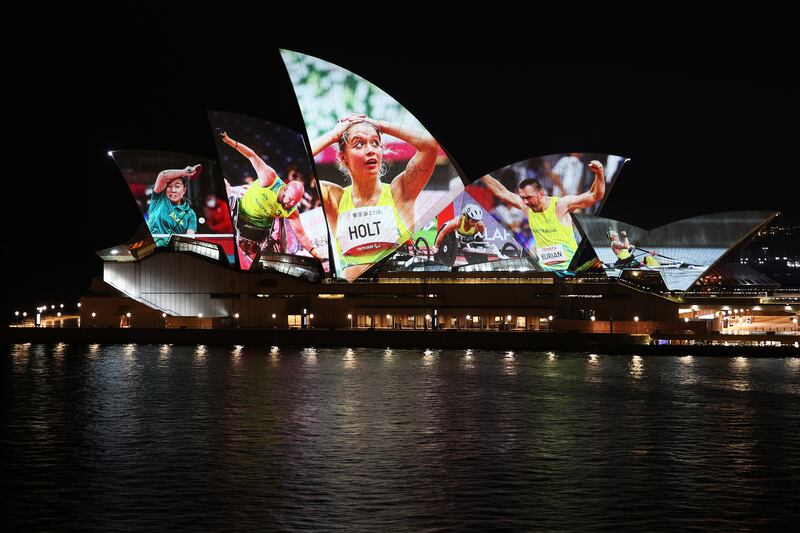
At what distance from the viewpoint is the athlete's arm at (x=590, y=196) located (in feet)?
204

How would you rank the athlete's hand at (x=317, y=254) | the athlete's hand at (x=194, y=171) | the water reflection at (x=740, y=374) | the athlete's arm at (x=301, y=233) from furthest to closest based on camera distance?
the athlete's hand at (x=317, y=254) < the athlete's hand at (x=194, y=171) < the athlete's arm at (x=301, y=233) < the water reflection at (x=740, y=374)

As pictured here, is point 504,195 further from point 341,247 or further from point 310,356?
point 310,356

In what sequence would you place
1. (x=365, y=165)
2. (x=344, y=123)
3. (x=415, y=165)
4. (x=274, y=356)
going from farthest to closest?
(x=415, y=165) → (x=365, y=165) → (x=344, y=123) → (x=274, y=356)

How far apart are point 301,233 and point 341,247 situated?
7.70ft

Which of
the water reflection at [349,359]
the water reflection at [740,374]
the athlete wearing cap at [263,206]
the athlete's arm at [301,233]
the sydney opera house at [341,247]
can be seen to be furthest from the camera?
the athlete's arm at [301,233]

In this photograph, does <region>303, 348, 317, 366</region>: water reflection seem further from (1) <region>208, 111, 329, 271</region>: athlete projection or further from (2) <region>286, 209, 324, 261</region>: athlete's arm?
Result: (2) <region>286, 209, 324, 261</region>: athlete's arm

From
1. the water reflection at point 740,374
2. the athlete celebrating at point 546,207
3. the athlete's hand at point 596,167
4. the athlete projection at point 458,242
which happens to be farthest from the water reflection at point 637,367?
the athlete projection at point 458,242

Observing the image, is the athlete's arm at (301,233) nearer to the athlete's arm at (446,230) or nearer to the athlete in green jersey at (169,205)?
the athlete in green jersey at (169,205)

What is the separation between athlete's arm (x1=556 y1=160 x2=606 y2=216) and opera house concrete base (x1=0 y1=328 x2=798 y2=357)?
526 inches

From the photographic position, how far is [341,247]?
2304 inches

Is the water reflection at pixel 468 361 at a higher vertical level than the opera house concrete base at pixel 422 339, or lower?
lower

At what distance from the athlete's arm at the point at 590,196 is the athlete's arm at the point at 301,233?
46.9 ft

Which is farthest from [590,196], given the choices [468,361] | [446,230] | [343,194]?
[468,361]

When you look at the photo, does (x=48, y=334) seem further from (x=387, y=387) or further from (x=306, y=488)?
(x=306, y=488)
